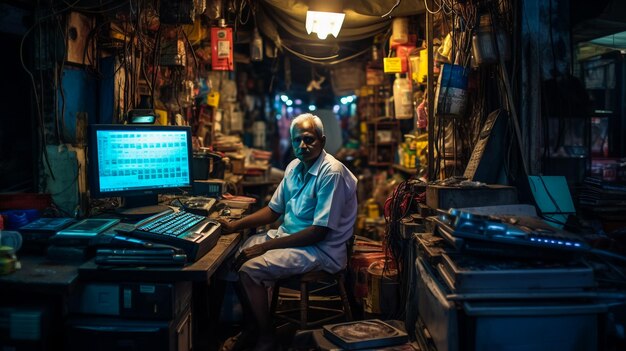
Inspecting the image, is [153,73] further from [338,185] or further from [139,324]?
[139,324]

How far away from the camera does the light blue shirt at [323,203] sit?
3547mm

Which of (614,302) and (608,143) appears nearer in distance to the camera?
(614,302)

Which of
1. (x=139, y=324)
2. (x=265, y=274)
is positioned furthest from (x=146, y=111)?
(x=139, y=324)

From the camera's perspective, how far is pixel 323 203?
3.55m

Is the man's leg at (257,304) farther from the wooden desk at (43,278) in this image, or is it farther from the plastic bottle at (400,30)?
the plastic bottle at (400,30)

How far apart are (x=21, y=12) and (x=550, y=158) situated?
435 centimetres

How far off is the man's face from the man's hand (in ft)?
2.77

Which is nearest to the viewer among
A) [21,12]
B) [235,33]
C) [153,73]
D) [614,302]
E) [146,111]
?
[614,302]

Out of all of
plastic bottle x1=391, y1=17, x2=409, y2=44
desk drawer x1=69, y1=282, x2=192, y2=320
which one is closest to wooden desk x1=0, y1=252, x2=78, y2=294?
desk drawer x1=69, y1=282, x2=192, y2=320

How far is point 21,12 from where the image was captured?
3.65m

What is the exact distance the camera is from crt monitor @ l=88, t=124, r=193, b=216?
306 centimetres

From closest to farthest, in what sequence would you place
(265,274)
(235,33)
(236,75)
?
(265,274) < (235,33) < (236,75)

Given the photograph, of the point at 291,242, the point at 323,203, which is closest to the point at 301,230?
the point at 291,242

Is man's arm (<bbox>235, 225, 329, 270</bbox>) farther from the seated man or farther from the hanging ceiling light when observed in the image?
the hanging ceiling light
